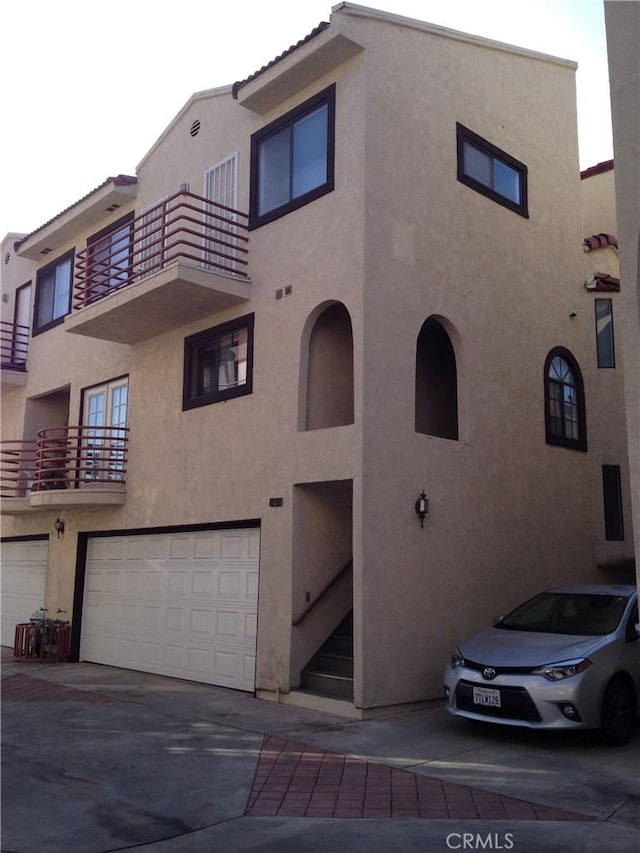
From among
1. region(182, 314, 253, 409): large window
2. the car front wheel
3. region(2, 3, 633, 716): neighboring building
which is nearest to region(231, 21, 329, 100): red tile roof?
region(2, 3, 633, 716): neighboring building

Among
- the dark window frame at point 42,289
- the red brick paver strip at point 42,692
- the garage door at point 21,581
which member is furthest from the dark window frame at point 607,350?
the garage door at point 21,581

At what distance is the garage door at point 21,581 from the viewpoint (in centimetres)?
1638

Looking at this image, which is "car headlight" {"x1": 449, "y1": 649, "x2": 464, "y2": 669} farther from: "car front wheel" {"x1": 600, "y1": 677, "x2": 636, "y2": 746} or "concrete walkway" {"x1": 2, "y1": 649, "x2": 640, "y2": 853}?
"car front wheel" {"x1": 600, "y1": 677, "x2": 636, "y2": 746}

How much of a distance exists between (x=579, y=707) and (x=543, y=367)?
6.95 m

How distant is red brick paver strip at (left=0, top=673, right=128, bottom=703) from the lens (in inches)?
416

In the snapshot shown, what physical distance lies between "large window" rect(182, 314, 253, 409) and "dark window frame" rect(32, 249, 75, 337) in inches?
206

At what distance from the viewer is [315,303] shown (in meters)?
10.7

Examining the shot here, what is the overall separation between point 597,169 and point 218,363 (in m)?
9.99

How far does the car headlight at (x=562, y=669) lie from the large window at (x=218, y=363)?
572 cm

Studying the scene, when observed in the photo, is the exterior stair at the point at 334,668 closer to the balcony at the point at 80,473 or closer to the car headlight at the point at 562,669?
the car headlight at the point at 562,669

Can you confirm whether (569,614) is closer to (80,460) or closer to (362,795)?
(362,795)

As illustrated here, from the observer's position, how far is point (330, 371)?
11.4 m

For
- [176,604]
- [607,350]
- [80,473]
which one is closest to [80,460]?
[80,473]

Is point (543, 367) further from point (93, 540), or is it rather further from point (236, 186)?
point (93, 540)
